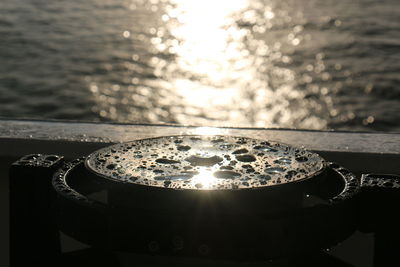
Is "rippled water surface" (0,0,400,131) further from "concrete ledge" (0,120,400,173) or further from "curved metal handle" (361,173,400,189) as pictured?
"curved metal handle" (361,173,400,189)

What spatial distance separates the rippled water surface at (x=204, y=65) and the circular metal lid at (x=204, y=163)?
883 inches

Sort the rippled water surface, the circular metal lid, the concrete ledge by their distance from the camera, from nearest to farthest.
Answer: the circular metal lid → the concrete ledge → the rippled water surface

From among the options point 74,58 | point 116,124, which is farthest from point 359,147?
point 74,58

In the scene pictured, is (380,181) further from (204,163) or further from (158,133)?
(158,133)

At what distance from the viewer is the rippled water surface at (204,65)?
99.3 ft

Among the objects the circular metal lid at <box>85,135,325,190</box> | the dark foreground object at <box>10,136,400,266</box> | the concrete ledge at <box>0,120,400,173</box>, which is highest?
the circular metal lid at <box>85,135,325,190</box>

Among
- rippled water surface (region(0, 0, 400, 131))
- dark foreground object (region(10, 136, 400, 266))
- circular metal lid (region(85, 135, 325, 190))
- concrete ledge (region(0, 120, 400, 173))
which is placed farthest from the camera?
rippled water surface (region(0, 0, 400, 131))

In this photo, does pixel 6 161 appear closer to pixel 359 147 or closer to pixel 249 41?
pixel 359 147

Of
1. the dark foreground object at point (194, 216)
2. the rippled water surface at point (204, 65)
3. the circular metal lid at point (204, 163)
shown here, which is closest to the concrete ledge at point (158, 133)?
the circular metal lid at point (204, 163)

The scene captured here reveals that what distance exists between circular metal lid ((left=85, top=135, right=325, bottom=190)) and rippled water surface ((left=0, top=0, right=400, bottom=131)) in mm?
22424

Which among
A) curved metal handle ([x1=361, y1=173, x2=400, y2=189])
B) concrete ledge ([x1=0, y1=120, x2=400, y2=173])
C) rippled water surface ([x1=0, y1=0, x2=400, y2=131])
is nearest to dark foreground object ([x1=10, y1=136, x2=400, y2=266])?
curved metal handle ([x1=361, y1=173, x2=400, y2=189])

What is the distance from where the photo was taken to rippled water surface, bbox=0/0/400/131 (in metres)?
30.3

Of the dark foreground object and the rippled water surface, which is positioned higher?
the dark foreground object

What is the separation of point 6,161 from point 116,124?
80 cm
